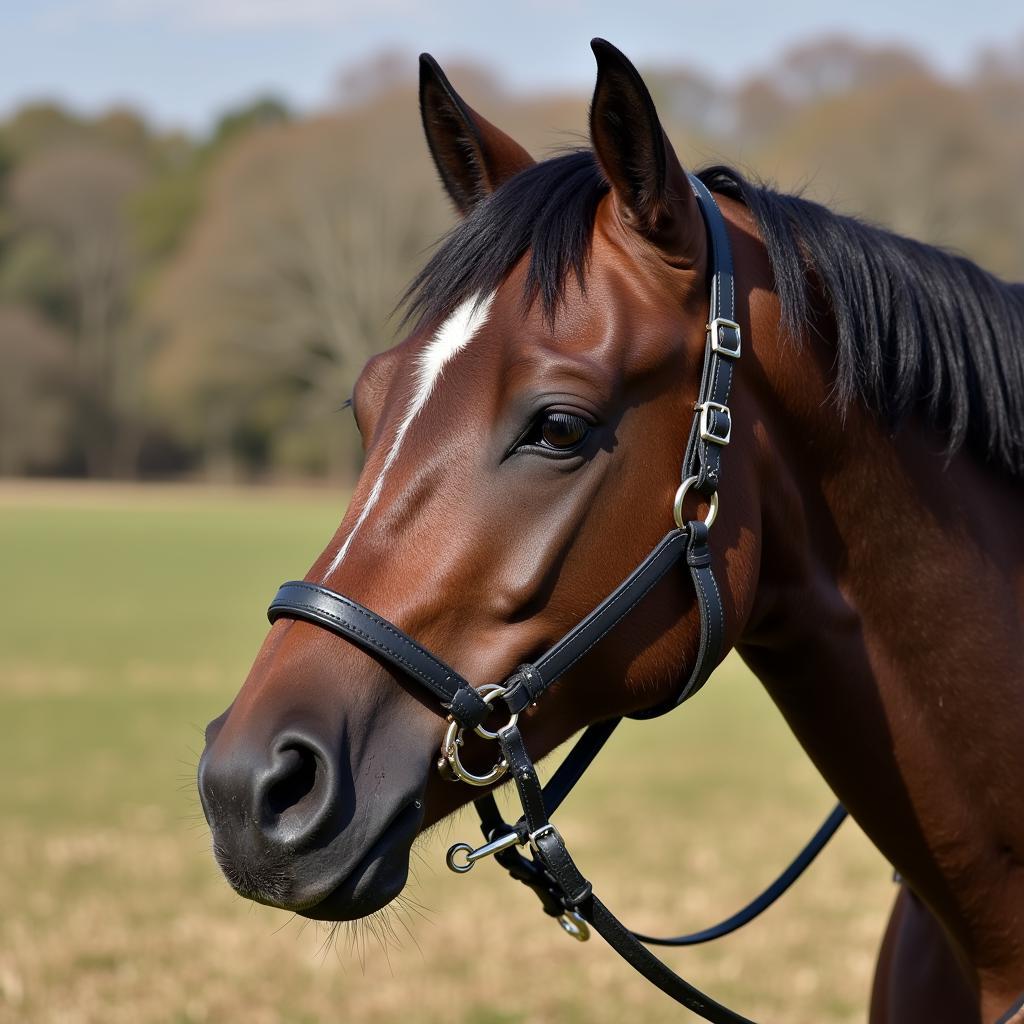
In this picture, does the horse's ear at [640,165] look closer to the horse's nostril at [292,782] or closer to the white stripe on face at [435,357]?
the white stripe on face at [435,357]

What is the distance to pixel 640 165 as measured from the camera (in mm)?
2408

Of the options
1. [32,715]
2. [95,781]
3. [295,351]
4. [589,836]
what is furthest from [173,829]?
[295,351]

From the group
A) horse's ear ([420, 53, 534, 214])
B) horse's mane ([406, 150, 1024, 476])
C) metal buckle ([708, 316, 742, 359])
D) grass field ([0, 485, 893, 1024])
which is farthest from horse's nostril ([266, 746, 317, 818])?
Answer: horse's ear ([420, 53, 534, 214])

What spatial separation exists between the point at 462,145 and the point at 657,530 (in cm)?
121

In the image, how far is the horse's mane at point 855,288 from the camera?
8.11 feet

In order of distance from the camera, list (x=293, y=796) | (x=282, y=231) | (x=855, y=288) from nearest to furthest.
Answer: (x=293, y=796) → (x=855, y=288) → (x=282, y=231)

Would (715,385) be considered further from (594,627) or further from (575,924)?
(575,924)

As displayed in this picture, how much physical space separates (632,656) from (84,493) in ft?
177

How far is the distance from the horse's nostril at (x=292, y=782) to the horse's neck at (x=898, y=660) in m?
1.02

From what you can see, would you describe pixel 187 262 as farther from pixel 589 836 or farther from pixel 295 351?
pixel 589 836

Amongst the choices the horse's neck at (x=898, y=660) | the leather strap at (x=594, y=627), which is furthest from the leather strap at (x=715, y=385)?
the horse's neck at (x=898, y=660)

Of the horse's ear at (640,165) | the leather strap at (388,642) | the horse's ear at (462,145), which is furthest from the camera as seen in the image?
the horse's ear at (462,145)

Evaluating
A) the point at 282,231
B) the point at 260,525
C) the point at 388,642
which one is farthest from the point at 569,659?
the point at 282,231

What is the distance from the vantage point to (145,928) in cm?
684
